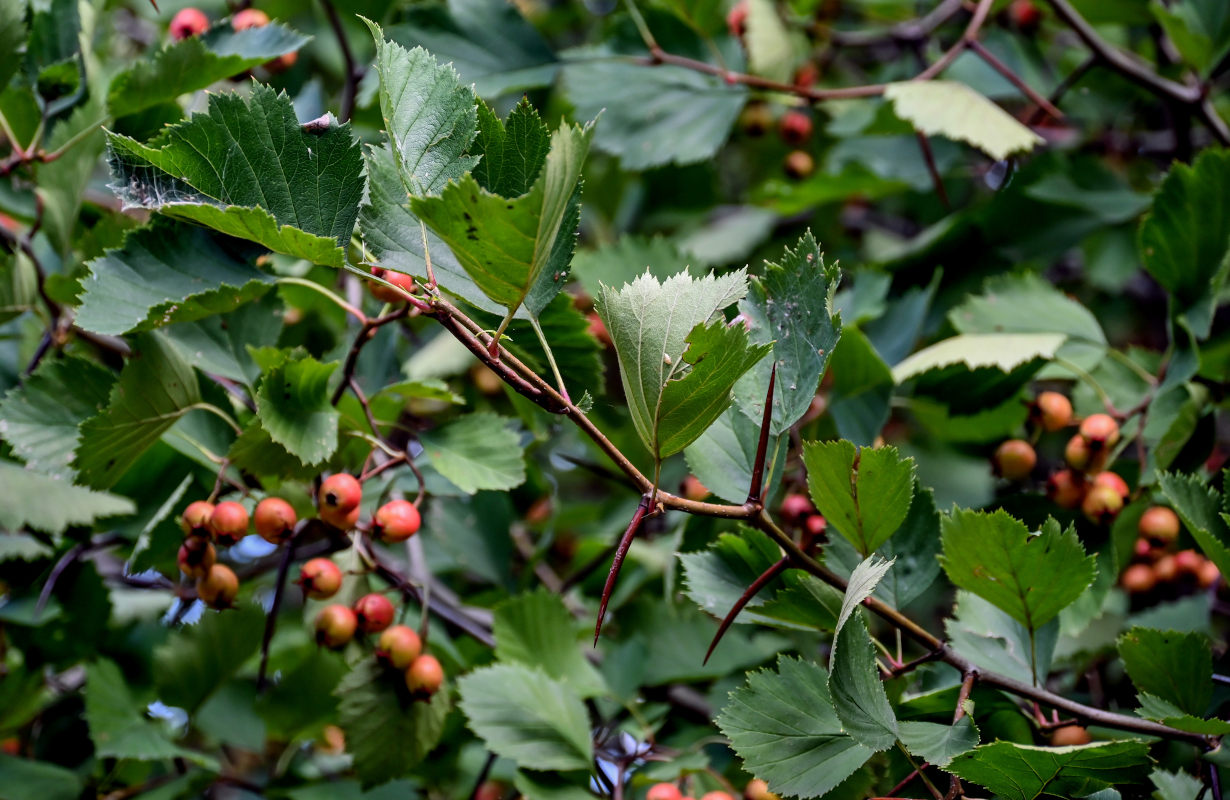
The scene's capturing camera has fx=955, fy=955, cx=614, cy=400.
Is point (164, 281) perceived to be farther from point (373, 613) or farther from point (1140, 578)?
point (1140, 578)

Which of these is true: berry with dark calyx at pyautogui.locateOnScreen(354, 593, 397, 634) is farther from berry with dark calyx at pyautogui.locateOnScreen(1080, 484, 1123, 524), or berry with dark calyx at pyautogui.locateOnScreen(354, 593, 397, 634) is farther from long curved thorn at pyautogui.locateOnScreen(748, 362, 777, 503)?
berry with dark calyx at pyautogui.locateOnScreen(1080, 484, 1123, 524)

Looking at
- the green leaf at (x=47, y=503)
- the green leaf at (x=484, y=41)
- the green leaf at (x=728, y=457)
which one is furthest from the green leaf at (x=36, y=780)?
the green leaf at (x=484, y=41)

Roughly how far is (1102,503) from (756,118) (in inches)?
54.5

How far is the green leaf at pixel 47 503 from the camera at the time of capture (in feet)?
3.72

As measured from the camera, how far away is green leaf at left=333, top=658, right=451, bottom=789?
1153 millimetres

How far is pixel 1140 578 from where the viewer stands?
1.52 metres

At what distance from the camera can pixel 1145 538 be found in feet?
4.44

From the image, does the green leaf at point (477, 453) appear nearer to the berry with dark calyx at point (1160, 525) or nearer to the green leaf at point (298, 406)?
the green leaf at point (298, 406)

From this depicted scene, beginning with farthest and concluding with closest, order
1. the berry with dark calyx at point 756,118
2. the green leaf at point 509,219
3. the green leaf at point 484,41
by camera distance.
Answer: the berry with dark calyx at point 756,118, the green leaf at point 484,41, the green leaf at point 509,219

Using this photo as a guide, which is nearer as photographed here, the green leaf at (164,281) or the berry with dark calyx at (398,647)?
the green leaf at (164,281)

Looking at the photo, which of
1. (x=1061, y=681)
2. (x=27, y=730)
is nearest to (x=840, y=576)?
(x=1061, y=681)

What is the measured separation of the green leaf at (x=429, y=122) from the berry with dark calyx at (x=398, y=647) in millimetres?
594

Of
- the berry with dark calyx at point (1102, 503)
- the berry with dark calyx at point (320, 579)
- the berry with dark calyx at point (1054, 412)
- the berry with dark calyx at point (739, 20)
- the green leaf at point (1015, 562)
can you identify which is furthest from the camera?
the berry with dark calyx at point (739, 20)

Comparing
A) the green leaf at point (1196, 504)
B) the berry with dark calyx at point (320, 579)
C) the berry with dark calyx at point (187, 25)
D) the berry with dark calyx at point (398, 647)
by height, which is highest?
the berry with dark calyx at point (187, 25)
